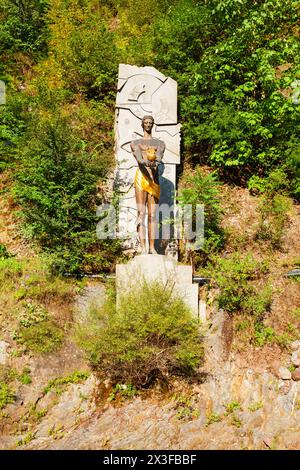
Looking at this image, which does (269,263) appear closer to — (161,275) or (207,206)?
(207,206)

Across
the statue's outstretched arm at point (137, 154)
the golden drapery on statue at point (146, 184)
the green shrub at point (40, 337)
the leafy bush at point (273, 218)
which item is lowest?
the green shrub at point (40, 337)

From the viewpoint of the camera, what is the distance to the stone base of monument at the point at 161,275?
21.3ft

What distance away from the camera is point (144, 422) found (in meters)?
5.34

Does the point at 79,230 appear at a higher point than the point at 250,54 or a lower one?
lower

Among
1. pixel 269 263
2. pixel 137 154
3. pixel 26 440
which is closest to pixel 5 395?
pixel 26 440

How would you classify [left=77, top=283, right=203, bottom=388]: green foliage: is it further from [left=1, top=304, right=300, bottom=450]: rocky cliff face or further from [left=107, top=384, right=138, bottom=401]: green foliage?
[left=1, top=304, right=300, bottom=450]: rocky cliff face

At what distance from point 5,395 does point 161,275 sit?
2575 millimetres

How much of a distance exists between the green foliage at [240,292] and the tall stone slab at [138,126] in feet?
6.82

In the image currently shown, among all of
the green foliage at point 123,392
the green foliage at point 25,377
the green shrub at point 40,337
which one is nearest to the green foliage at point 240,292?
the green foliage at point 123,392

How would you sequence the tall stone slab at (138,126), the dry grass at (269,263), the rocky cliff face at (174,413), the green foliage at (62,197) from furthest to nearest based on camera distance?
1. the tall stone slab at (138,126)
2. the green foliage at (62,197)
3. the dry grass at (269,263)
4. the rocky cliff face at (174,413)

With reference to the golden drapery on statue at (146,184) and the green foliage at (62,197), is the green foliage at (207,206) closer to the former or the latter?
the golden drapery on statue at (146,184)
